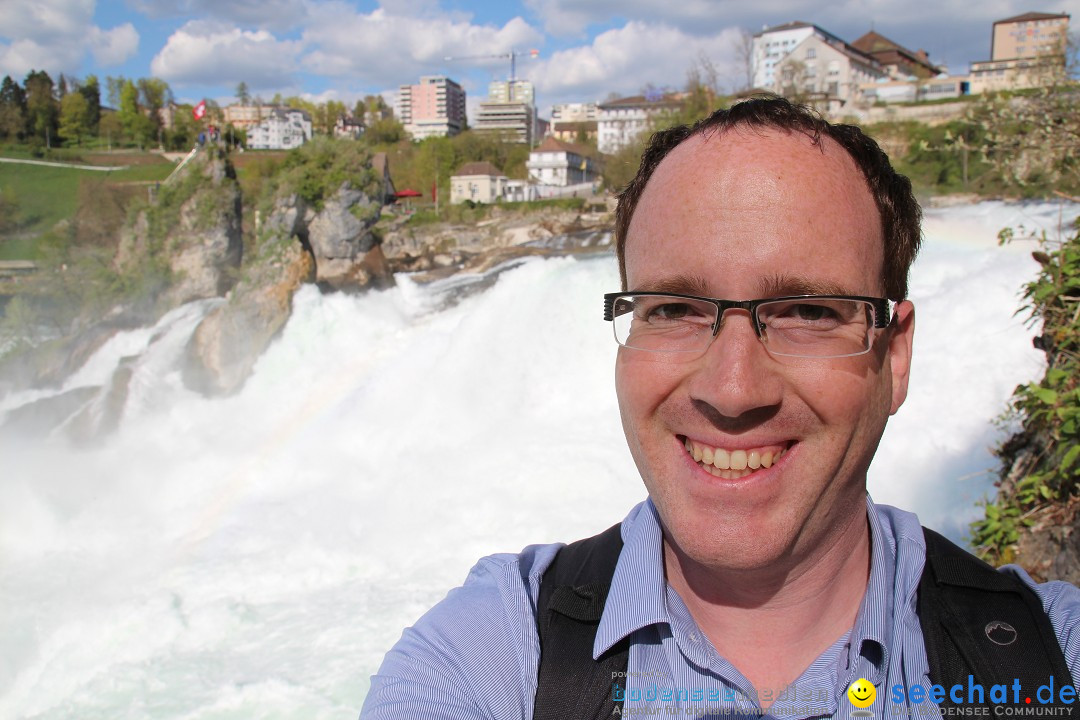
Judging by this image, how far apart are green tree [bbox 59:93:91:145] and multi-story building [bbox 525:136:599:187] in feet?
84.1

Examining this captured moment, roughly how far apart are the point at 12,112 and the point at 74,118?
3530mm

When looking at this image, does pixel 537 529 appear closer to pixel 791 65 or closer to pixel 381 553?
pixel 381 553

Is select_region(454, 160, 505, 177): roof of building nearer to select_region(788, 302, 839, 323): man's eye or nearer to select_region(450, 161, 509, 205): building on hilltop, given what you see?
select_region(450, 161, 509, 205): building on hilltop

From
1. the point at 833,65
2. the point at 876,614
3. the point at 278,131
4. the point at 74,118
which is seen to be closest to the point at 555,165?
the point at 833,65

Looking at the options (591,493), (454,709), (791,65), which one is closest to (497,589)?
(454,709)

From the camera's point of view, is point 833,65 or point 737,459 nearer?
point 737,459

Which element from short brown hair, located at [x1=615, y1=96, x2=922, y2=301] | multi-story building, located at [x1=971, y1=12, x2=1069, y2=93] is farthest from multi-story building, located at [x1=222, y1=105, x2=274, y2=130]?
short brown hair, located at [x1=615, y1=96, x2=922, y2=301]

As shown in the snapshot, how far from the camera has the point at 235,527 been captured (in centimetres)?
722

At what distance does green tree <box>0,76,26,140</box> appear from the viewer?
3462cm

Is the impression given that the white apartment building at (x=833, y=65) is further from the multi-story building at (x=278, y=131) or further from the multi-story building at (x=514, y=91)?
the multi-story building at (x=514, y=91)

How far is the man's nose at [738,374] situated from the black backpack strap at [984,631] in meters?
0.40

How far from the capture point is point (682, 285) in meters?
1.00

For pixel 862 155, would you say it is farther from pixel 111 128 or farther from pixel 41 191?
pixel 111 128

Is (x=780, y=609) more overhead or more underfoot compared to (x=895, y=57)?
more underfoot
